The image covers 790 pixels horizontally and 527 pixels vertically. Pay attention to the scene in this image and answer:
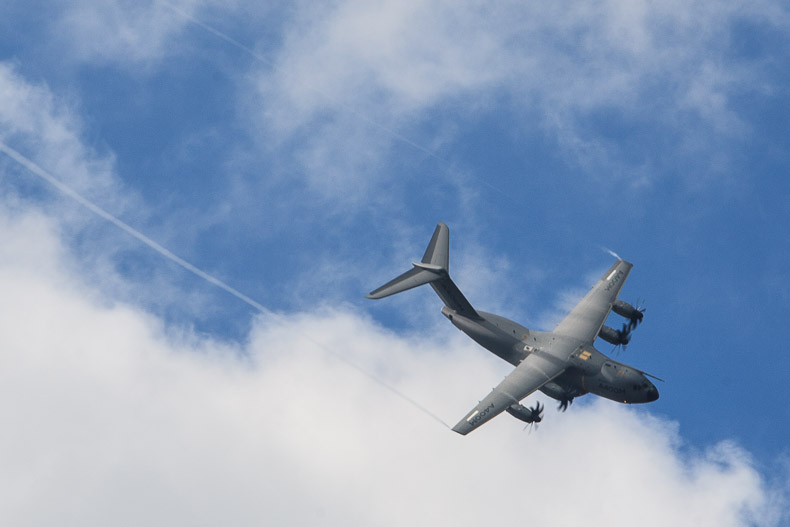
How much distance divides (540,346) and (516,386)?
6.33 m

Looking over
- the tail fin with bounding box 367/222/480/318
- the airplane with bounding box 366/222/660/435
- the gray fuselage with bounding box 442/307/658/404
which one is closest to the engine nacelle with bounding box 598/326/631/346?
the airplane with bounding box 366/222/660/435

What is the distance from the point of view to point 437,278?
120 metres

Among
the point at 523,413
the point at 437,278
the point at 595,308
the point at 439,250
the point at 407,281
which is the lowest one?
the point at 523,413

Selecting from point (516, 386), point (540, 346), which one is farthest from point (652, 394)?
point (516, 386)

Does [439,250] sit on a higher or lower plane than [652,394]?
higher

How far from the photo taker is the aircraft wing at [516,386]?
11010cm

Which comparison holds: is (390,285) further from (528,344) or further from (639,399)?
(639,399)

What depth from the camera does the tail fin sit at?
116 m

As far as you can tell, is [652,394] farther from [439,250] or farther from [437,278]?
[439,250]

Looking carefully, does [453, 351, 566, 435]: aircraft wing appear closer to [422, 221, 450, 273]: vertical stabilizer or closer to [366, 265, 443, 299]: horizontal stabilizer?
[366, 265, 443, 299]: horizontal stabilizer

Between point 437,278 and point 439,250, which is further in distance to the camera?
point 439,250

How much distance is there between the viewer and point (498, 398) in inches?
4441

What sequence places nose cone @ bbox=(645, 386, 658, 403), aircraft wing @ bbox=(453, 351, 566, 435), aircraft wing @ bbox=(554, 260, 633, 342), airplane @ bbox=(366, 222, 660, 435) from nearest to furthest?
aircraft wing @ bbox=(453, 351, 566, 435) → airplane @ bbox=(366, 222, 660, 435) → nose cone @ bbox=(645, 386, 658, 403) → aircraft wing @ bbox=(554, 260, 633, 342)

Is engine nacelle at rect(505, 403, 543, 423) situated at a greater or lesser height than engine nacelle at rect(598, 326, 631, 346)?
lesser
